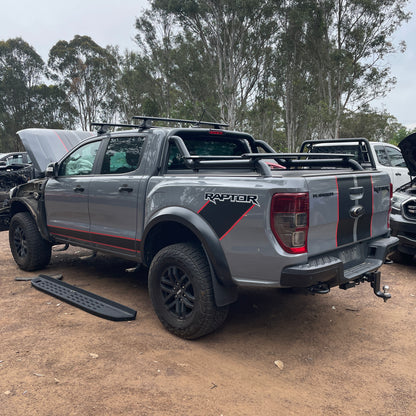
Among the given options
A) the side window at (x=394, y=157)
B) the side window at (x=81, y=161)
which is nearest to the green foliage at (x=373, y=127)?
the side window at (x=394, y=157)

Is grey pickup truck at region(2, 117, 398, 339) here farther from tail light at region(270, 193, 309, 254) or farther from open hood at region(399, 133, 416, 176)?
open hood at region(399, 133, 416, 176)

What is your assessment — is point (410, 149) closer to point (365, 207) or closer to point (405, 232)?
point (405, 232)

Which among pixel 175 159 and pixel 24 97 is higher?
pixel 24 97

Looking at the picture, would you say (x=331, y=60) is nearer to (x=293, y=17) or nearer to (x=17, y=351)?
(x=293, y=17)

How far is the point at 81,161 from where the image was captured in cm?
469

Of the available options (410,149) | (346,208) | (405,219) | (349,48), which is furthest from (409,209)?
(349,48)

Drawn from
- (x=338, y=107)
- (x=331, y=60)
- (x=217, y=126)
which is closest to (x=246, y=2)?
(x=331, y=60)

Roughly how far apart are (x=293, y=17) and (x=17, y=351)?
22.0 meters

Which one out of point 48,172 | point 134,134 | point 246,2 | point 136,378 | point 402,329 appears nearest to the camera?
point 136,378

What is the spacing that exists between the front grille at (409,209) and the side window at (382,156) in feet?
14.1

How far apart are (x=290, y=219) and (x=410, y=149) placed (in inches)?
162

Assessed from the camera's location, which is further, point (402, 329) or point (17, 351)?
point (402, 329)

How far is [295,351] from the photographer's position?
3158 mm

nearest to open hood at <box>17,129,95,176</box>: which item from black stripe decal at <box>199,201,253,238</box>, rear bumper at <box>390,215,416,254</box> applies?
black stripe decal at <box>199,201,253,238</box>
